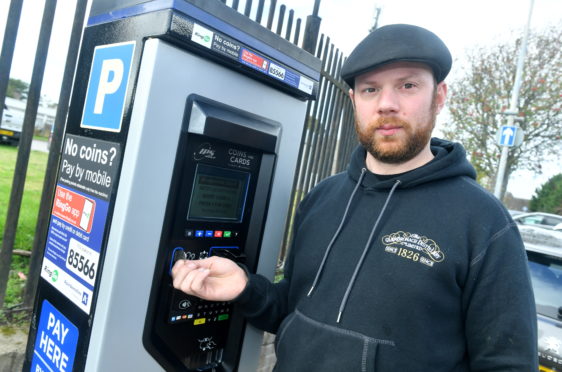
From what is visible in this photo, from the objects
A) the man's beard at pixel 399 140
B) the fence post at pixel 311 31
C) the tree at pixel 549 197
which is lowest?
the man's beard at pixel 399 140

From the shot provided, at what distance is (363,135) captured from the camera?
1418mm

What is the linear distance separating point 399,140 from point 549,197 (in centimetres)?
2357

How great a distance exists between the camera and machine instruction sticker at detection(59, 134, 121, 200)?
46.9 inches

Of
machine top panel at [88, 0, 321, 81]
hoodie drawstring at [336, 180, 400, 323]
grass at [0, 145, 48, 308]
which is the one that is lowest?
grass at [0, 145, 48, 308]

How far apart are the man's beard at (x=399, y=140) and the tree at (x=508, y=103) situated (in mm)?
13341

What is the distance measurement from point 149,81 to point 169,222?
0.42m

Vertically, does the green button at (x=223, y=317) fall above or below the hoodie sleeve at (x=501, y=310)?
below

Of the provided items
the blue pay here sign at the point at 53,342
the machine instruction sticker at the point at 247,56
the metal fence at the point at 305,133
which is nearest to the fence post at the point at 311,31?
the metal fence at the point at 305,133

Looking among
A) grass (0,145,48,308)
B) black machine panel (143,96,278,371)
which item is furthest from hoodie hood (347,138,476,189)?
grass (0,145,48,308)

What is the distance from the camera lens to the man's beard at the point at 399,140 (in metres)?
1.35

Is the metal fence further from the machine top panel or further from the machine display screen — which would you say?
the machine display screen

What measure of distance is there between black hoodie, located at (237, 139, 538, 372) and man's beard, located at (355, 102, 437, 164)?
0.22ft

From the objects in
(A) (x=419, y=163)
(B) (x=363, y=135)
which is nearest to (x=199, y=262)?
(B) (x=363, y=135)

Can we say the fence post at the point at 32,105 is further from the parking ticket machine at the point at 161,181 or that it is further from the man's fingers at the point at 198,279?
the man's fingers at the point at 198,279
